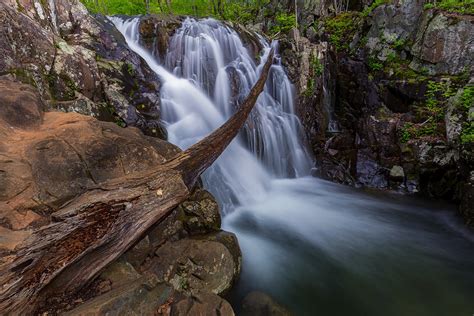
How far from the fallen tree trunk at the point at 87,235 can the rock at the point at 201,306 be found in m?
0.95

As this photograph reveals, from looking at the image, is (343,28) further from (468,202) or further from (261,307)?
(261,307)

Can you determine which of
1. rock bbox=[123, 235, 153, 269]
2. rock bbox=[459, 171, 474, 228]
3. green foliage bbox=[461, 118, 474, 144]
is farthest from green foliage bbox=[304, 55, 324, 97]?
rock bbox=[123, 235, 153, 269]

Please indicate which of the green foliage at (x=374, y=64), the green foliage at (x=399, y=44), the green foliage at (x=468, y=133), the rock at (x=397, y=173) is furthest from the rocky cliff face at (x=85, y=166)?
the green foliage at (x=399, y=44)

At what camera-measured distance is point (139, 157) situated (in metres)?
4.36

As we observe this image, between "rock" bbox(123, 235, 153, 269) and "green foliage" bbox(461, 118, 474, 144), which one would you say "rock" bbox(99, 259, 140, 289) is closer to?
"rock" bbox(123, 235, 153, 269)

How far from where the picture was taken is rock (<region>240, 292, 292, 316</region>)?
3.87 m

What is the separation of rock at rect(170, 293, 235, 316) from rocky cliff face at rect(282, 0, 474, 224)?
700cm

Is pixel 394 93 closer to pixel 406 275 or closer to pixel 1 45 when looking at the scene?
pixel 406 275

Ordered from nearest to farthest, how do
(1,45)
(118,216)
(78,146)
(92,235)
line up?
1. (92,235)
2. (118,216)
3. (78,146)
4. (1,45)

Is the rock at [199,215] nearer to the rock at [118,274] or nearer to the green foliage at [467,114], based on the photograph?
the rock at [118,274]

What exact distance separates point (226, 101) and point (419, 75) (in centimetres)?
723

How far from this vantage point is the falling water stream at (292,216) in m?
4.72

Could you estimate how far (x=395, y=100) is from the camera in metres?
10.7

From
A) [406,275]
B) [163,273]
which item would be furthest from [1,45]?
[406,275]
